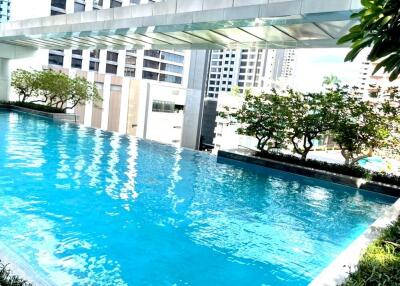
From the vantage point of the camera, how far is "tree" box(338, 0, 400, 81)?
253 centimetres

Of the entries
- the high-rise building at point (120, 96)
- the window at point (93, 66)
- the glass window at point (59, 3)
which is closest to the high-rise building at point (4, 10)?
the high-rise building at point (120, 96)

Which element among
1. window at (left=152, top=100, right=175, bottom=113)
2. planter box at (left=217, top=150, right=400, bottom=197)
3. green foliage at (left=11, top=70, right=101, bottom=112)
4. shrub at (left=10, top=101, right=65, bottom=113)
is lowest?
planter box at (left=217, top=150, right=400, bottom=197)

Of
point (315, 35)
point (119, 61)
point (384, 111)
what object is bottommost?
point (384, 111)

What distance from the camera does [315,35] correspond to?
A: 9.48m

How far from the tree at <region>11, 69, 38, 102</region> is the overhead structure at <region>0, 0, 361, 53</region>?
4556mm

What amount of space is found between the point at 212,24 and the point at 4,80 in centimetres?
1621

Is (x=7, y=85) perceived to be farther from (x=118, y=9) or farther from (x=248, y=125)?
(x=248, y=125)

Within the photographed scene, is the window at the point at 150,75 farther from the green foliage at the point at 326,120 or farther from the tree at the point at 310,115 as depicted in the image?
the tree at the point at 310,115

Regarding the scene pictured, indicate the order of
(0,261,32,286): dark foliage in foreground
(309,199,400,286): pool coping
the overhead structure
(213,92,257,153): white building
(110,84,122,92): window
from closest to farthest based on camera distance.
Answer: (0,261,32,286): dark foliage in foreground
(309,199,400,286): pool coping
the overhead structure
(213,92,257,153): white building
(110,84,122,92): window

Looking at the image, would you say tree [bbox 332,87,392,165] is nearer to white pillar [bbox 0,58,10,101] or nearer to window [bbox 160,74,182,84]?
white pillar [bbox 0,58,10,101]

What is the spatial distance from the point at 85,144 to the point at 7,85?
11877 mm

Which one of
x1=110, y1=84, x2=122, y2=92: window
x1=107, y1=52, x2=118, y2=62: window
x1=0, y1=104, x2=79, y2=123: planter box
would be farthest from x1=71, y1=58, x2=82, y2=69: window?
x1=0, y1=104, x2=79, y2=123: planter box

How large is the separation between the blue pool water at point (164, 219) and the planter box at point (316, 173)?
33 centimetres

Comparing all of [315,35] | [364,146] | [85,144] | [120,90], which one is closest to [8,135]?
[85,144]
